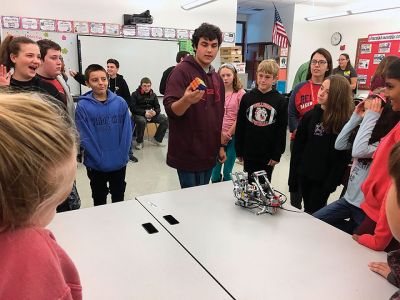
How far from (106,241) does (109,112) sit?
1225 mm

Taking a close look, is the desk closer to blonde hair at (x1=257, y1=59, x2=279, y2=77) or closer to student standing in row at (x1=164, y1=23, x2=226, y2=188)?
student standing in row at (x1=164, y1=23, x2=226, y2=188)

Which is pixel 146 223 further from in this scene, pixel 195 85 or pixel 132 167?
pixel 132 167

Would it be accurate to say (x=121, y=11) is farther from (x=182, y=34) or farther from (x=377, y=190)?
(x=377, y=190)

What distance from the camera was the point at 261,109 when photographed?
2.46 m

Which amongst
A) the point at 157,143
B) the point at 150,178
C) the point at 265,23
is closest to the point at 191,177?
the point at 150,178

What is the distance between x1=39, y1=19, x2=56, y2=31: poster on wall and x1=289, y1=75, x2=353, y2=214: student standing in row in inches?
186

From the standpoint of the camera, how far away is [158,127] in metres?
5.59

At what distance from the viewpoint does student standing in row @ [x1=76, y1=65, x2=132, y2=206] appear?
6.98 ft

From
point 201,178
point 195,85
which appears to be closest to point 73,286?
point 195,85

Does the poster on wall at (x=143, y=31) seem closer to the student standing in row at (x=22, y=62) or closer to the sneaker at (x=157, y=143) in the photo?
the sneaker at (x=157, y=143)

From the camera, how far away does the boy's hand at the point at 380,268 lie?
98cm

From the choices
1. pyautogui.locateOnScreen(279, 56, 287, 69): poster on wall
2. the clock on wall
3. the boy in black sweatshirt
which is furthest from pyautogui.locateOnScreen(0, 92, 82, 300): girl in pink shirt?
the clock on wall

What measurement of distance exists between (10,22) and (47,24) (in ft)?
1.71

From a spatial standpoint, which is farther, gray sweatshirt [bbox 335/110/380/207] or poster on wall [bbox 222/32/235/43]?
poster on wall [bbox 222/32/235/43]
